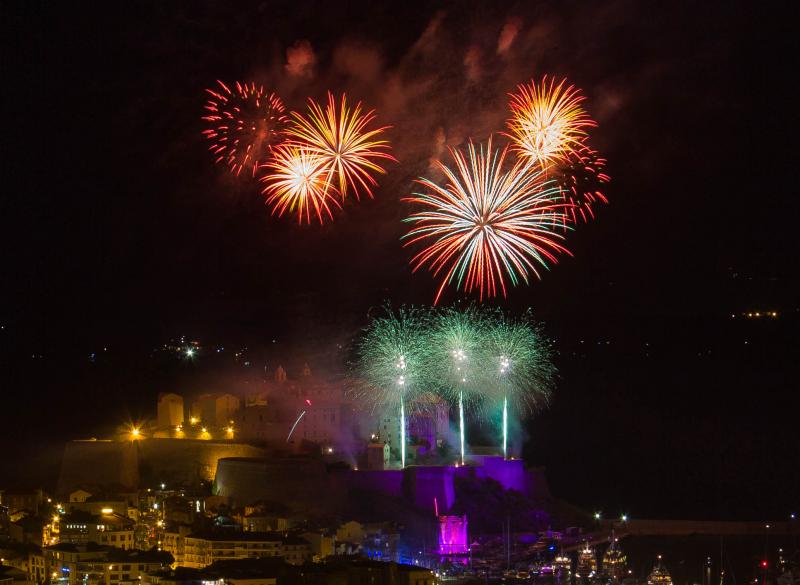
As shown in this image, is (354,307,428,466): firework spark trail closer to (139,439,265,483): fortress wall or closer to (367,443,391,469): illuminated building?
(367,443,391,469): illuminated building

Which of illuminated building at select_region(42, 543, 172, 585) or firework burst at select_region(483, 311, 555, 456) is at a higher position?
firework burst at select_region(483, 311, 555, 456)

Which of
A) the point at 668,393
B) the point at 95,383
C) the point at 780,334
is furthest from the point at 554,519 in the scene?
the point at 780,334

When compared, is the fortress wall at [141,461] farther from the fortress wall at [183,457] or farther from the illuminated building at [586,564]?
the illuminated building at [586,564]

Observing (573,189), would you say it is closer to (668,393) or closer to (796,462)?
(796,462)

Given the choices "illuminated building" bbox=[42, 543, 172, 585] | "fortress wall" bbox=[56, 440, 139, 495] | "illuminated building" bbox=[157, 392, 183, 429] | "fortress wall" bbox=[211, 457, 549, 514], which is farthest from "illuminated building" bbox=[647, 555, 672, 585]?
"illuminated building" bbox=[157, 392, 183, 429]

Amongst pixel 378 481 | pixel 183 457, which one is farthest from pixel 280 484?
pixel 183 457
